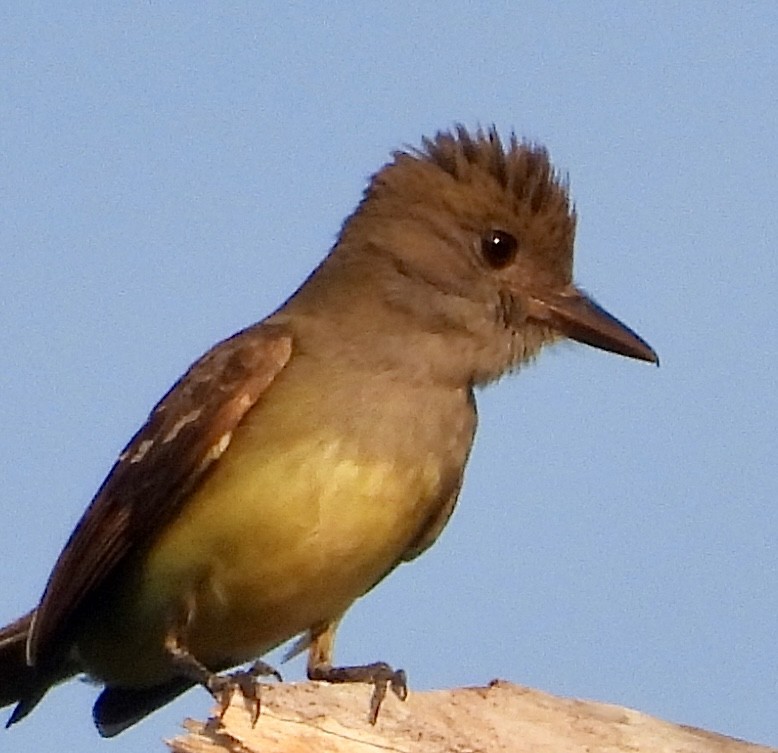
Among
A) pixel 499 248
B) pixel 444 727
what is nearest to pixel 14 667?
pixel 499 248

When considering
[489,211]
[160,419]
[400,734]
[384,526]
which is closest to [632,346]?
[489,211]

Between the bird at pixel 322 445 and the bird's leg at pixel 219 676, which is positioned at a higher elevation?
the bird at pixel 322 445

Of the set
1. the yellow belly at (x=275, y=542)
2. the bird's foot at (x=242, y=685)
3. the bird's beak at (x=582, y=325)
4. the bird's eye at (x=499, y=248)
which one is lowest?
the bird's foot at (x=242, y=685)

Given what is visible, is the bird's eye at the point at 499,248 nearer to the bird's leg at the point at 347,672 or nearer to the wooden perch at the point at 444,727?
the bird's leg at the point at 347,672

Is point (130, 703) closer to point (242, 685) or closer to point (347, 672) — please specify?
point (347, 672)

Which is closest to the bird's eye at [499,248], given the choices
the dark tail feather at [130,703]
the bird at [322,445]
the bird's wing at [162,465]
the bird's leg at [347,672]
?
the bird at [322,445]

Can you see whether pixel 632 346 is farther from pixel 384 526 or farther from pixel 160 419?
pixel 160 419

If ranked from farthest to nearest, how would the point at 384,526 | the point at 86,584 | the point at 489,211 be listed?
the point at 489,211, the point at 86,584, the point at 384,526
